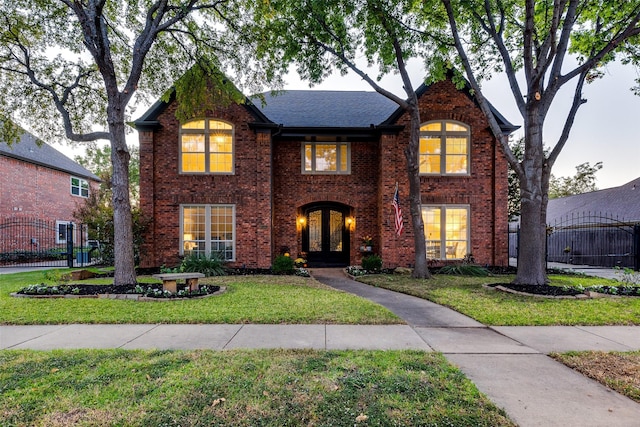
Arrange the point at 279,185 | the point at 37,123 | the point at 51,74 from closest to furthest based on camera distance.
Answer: the point at 51,74, the point at 37,123, the point at 279,185

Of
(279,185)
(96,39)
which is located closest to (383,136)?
(279,185)

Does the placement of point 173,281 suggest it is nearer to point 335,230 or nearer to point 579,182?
point 335,230

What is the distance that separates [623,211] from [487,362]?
1753cm

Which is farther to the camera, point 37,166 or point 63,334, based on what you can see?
point 37,166

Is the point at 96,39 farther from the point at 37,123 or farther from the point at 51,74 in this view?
the point at 37,123

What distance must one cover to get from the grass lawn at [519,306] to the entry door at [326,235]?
5151 mm

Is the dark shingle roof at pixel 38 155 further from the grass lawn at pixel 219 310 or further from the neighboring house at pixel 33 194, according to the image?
the grass lawn at pixel 219 310

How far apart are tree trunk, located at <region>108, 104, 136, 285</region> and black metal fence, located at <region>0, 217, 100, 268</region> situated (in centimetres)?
823

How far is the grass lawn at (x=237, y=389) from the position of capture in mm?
2461

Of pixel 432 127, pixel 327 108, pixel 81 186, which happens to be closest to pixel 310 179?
pixel 327 108

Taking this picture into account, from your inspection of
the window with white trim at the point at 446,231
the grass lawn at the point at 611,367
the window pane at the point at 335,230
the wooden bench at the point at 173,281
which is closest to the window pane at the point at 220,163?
the window pane at the point at 335,230

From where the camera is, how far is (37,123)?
11242 mm

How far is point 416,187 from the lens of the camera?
403 inches

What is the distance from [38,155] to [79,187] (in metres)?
3.83
